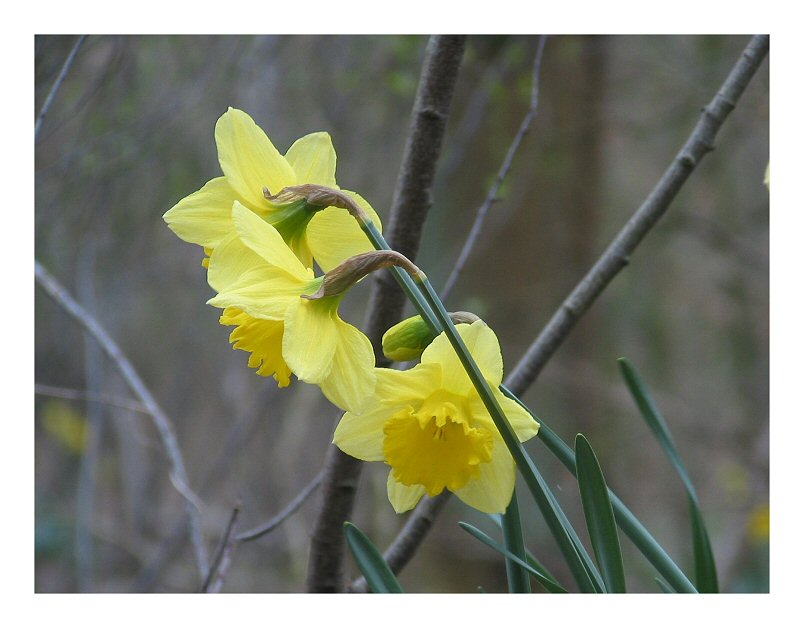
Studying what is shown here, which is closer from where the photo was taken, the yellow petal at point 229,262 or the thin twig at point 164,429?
the yellow petal at point 229,262

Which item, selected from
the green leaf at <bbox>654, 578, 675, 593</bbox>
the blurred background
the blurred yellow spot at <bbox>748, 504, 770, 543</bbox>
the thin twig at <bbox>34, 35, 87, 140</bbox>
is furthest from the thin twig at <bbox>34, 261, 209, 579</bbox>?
the blurred yellow spot at <bbox>748, 504, 770, 543</bbox>

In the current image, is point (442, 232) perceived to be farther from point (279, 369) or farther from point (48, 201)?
point (279, 369)

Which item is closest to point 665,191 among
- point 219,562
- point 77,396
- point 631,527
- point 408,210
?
point 408,210

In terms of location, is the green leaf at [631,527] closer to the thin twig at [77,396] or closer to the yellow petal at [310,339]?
the yellow petal at [310,339]

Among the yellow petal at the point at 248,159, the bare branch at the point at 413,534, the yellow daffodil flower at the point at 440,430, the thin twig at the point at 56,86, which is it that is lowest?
the bare branch at the point at 413,534

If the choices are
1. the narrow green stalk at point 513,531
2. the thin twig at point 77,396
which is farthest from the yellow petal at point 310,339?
the thin twig at point 77,396
